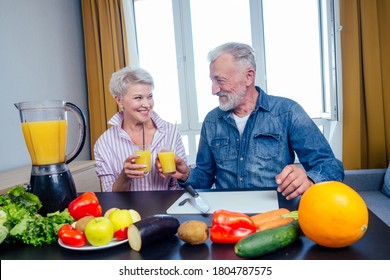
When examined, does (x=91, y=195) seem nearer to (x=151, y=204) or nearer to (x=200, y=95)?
(x=151, y=204)

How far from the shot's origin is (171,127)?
2021 mm

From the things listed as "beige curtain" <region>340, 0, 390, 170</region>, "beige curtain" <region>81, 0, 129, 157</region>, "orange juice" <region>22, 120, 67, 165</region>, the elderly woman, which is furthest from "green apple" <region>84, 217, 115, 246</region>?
"beige curtain" <region>81, 0, 129, 157</region>

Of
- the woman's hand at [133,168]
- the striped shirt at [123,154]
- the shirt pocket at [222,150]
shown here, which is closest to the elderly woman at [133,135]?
the striped shirt at [123,154]

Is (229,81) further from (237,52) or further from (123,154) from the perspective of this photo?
(123,154)

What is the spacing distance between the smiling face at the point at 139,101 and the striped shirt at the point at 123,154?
0.09m

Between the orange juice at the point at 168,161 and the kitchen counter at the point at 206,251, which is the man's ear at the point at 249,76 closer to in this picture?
the orange juice at the point at 168,161

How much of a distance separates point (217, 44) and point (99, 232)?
3462 mm

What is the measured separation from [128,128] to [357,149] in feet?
7.62

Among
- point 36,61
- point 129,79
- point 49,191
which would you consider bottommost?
point 49,191

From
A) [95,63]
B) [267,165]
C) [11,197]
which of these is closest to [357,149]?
[267,165]

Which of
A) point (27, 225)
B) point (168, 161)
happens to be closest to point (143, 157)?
point (168, 161)

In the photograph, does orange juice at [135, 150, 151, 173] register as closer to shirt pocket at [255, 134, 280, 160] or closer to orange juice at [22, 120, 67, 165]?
orange juice at [22, 120, 67, 165]

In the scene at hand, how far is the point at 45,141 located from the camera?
1129 mm

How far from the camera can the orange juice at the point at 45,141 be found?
1112 millimetres
